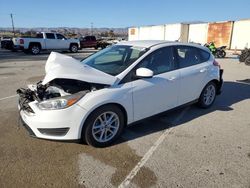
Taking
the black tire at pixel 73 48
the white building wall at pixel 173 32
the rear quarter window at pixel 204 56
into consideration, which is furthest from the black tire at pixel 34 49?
the white building wall at pixel 173 32

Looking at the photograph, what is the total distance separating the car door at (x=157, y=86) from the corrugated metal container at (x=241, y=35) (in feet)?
79.3

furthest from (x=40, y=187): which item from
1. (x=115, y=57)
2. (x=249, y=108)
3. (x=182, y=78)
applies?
(x=249, y=108)

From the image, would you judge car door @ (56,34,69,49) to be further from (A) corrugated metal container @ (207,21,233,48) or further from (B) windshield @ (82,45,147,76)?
(A) corrugated metal container @ (207,21,233,48)

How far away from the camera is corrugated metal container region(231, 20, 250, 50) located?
82.8 ft

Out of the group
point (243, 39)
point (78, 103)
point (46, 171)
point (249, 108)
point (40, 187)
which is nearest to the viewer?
point (40, 187)

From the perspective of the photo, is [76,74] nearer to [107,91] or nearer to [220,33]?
[107,91]

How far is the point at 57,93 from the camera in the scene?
3.67m

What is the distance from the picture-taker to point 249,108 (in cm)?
567

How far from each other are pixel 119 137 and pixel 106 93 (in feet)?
3.16

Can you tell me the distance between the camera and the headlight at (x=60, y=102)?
3.29m

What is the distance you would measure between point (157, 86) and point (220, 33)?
28.0 m

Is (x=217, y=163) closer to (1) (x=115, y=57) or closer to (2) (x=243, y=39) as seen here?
(1) (x=115, y=57)

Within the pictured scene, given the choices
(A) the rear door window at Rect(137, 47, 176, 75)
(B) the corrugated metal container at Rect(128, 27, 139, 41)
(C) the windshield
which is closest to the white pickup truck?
(C) the windshield

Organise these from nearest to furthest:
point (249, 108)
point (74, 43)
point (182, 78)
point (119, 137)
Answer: point (119, 137) → point (182, 78) → point (249, 108) → point (74, 43)
